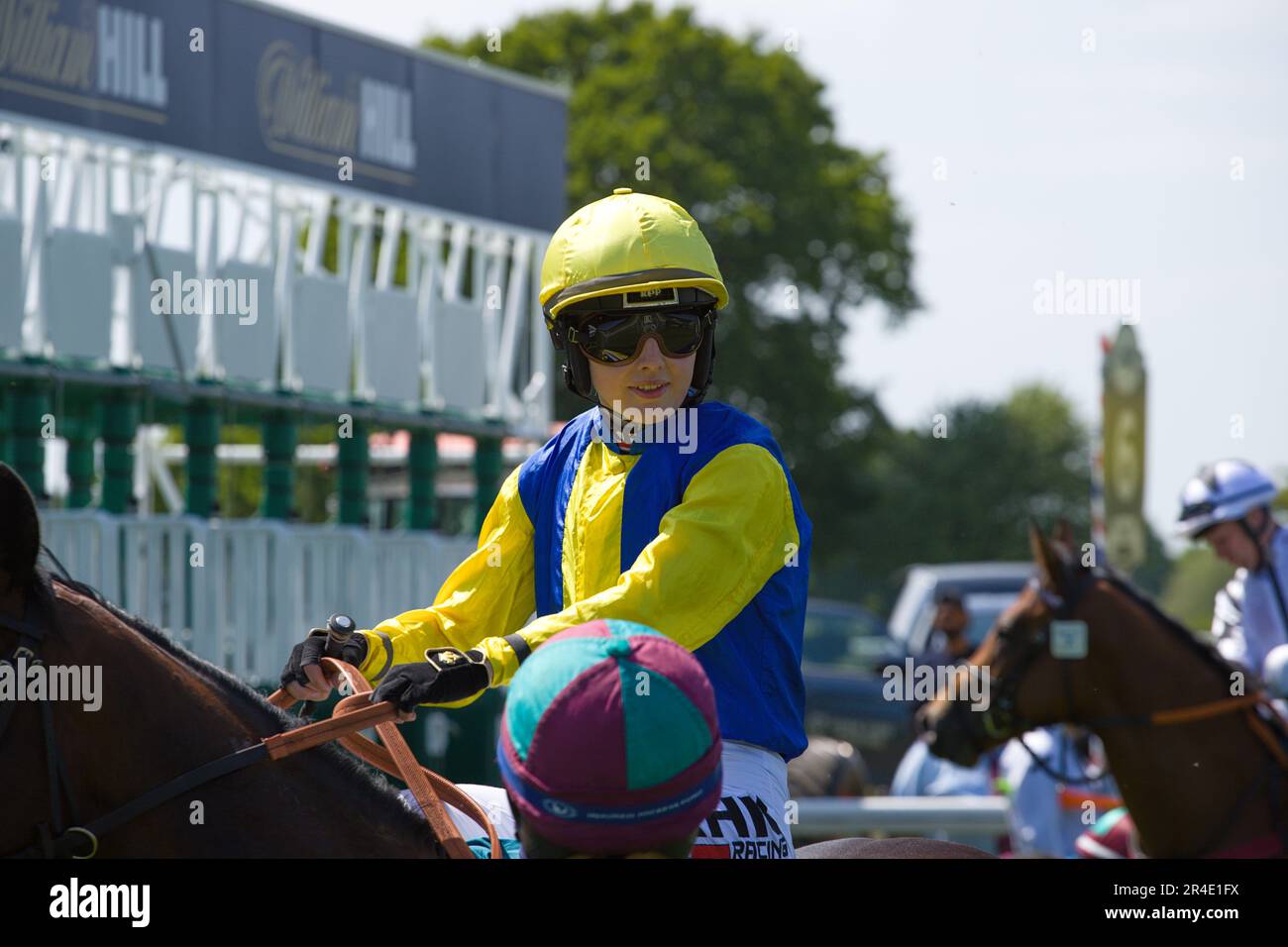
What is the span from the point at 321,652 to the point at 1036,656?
4.25m

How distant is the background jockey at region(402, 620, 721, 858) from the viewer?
199 cm

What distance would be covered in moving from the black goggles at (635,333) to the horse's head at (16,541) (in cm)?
92

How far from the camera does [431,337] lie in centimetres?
1077

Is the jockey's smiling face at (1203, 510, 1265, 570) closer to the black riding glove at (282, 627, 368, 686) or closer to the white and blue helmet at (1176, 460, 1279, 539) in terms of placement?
the white and blue helmet at (1176, 460, 1279, 539)

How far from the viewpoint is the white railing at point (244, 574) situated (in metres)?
7.97

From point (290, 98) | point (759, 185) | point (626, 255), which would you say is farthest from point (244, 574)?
point (759, 185)

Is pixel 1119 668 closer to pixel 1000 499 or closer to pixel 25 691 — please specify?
pixel 25 691

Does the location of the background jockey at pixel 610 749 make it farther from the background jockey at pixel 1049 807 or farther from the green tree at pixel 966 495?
the green tree at pixel 966 495

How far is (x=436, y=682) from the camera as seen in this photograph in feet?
8.80

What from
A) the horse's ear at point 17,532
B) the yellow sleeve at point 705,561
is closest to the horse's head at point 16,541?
the horse's ear at point 17,532

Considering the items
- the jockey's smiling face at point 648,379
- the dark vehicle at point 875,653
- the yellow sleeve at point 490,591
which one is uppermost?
the jockey's smiling face at point 648,379

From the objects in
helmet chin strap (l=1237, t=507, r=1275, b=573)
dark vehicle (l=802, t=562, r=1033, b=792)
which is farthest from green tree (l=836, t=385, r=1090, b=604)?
helmet chin strap (l=1237, t=507, r=1275, b=573)
